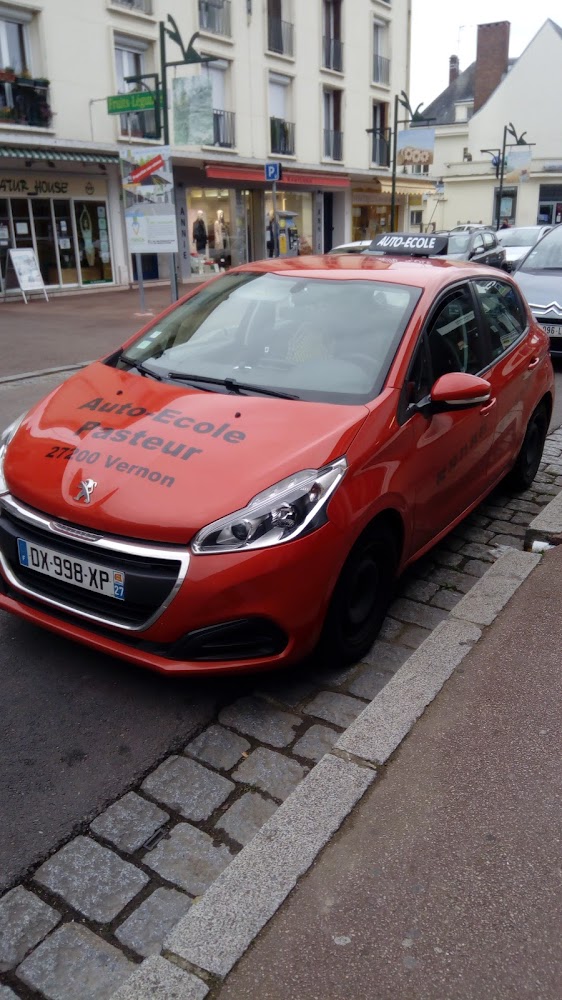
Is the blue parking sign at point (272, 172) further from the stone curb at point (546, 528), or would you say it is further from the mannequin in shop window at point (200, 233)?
the stone curb at point (546, 528)

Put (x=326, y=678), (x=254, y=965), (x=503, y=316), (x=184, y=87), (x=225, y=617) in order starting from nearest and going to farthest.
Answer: (x=254, y=965), (x=225, y=617), (x=326, y=678), (x=503, y=316), (x=184, y=87)

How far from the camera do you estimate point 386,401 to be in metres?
3.50

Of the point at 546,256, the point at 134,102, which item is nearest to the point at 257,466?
the point at 546,256

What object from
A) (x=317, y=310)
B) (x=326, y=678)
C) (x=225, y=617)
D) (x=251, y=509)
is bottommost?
(x=326, y=678)

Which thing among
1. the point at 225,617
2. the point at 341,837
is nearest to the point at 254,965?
the point at 341,837

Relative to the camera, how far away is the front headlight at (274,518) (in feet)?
9.39

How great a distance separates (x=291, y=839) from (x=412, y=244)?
6223 mm

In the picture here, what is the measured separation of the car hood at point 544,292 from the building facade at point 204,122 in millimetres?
7678

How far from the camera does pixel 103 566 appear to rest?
9.66 ft

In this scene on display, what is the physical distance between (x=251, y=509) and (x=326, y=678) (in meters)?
0.95

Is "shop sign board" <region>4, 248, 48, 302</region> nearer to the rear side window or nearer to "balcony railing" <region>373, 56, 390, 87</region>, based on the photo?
the rear side window

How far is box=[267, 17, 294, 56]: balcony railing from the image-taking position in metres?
27.5

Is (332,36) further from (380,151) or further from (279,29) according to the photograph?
(380,151)

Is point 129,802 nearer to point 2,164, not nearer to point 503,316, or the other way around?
point 503,316
